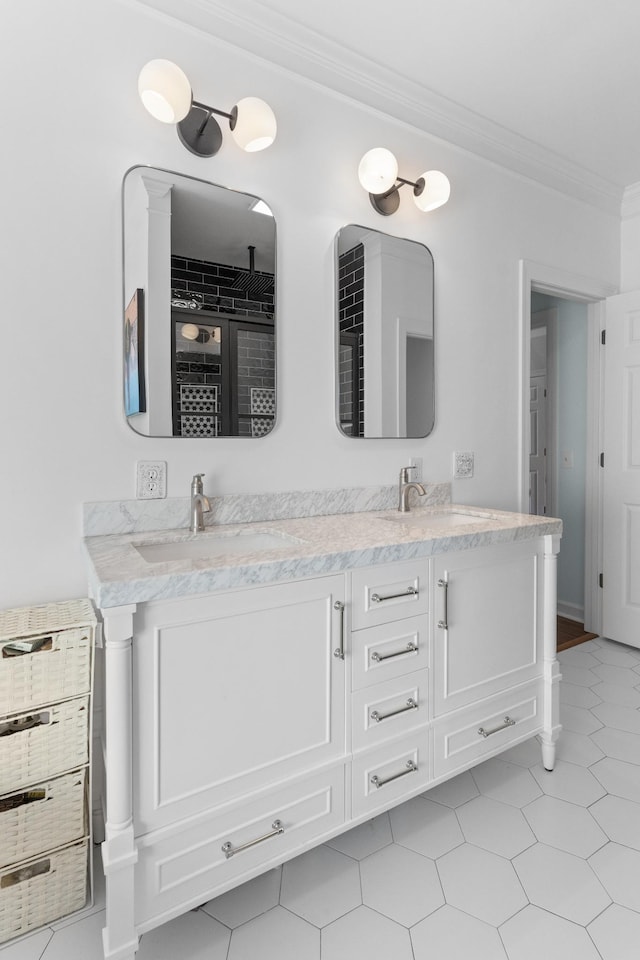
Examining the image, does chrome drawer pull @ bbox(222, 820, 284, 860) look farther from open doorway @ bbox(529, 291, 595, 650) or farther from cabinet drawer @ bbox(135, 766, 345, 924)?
open doorway @ bbox(529, 291, 595, 650)

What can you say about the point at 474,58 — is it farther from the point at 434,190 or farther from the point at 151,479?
the point at 151,479

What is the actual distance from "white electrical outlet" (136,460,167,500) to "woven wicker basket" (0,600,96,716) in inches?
16.9

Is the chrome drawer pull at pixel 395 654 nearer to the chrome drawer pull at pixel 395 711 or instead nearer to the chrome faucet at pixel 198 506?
the chrome drawer pull at pixel 395 711

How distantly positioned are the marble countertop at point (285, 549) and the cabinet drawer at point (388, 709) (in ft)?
1.18

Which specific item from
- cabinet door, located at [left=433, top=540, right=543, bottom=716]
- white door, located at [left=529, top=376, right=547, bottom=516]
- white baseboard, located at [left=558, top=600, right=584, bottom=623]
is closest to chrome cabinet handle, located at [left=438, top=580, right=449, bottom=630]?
cabinet door, located at [left=433, top=540, right=543, bottom=716]

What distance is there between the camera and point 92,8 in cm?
159

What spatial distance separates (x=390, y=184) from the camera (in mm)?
2096

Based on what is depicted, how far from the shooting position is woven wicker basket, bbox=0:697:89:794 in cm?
126

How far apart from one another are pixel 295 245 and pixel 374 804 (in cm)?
180

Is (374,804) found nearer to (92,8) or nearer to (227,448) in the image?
(227,448)

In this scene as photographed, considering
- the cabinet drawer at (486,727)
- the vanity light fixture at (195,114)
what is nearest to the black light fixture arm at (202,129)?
the vanity light fixture at (195,114)

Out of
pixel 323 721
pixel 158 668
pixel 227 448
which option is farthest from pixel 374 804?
pixel 227 448

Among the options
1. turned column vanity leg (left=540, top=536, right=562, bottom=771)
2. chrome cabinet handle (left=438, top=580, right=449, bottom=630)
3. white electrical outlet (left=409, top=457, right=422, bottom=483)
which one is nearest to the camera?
chrome cabinet handle (left=438, top=580, right=449, bottom=630)

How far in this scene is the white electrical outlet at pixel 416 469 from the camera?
233cm
